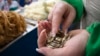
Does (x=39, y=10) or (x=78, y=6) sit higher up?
(x=78, y=6)

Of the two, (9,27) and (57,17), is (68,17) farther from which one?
(9,27)

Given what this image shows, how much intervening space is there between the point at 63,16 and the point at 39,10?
0.32 meters

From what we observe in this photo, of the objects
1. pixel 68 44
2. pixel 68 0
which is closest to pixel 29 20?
pixel 68 0

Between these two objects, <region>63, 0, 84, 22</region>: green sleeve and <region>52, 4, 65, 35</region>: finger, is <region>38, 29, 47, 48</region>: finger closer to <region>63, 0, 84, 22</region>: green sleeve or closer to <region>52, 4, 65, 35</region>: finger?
<region>52, 4, 65, 35</region>: finger

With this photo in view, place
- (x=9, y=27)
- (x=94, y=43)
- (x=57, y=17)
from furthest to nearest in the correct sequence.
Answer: (x=9, y=27), (x=57, y=17), (x=94, y=43)

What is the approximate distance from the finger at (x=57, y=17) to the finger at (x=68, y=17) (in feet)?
0.07

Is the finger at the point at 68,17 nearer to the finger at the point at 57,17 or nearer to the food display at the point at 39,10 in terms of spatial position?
the finger at the point at 57,17

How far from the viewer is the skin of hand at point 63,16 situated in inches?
16.6

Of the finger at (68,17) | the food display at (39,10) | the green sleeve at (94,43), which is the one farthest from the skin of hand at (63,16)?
the food display at (39,10)

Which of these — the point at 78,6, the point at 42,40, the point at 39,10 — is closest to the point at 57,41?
the point at 42,40

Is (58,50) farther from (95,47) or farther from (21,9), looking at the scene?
(21,9)

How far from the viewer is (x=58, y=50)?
1.10 feet

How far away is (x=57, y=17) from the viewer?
43 cm

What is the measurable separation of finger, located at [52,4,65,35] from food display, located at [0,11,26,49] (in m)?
0.17
